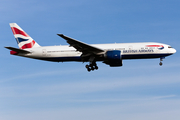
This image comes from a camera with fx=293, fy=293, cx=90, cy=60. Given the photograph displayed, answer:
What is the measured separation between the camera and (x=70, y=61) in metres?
40.4

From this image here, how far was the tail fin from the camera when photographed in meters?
43.6

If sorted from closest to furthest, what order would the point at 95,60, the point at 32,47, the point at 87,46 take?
1. the point at 87,46
2. the point at 95,60
3. the point at 32,47

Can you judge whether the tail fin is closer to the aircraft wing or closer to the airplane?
the airplane

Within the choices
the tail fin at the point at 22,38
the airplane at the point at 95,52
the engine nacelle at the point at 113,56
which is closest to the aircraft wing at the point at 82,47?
the airplane at the point at 95,52

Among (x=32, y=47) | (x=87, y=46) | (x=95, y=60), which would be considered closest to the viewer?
(x=87, y=46)

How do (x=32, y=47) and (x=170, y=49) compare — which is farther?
(x=32, y=47)

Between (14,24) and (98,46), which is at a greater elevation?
(14,24)

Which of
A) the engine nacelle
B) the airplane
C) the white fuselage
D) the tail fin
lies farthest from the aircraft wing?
the tail fin

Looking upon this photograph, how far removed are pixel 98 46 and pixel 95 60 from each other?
1922 mm

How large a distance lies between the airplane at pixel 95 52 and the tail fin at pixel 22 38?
1.50 metres

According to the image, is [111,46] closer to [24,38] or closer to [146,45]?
[146,45]

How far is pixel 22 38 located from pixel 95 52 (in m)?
12.7

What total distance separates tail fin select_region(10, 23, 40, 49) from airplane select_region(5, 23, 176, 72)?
1.50m

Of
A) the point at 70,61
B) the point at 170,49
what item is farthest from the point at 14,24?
the point at 170,49
